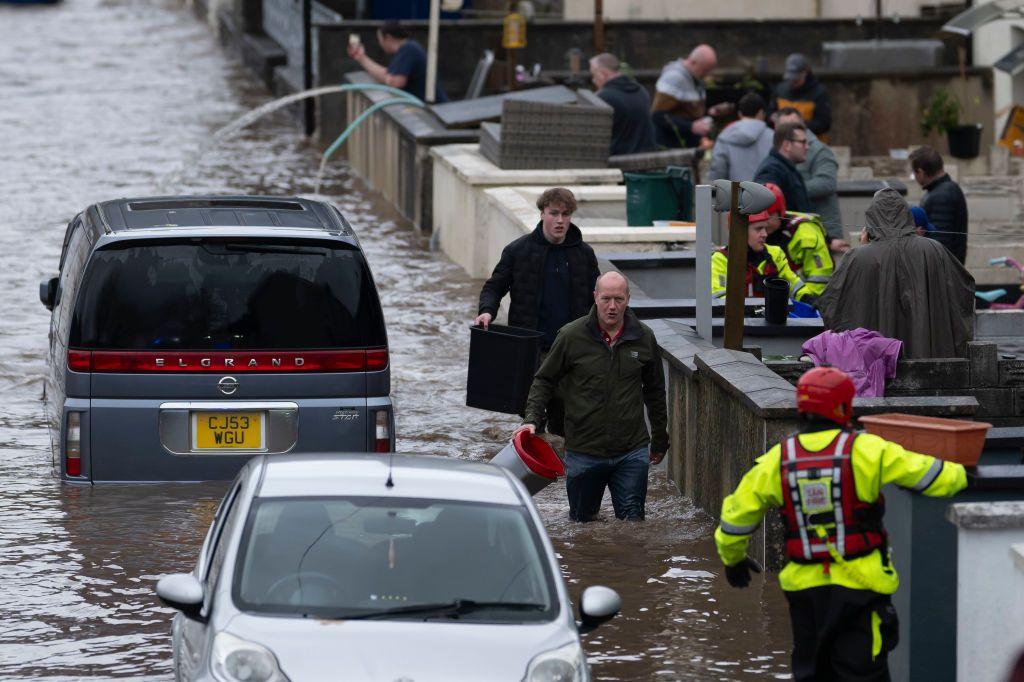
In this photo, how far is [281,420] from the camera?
1088cm

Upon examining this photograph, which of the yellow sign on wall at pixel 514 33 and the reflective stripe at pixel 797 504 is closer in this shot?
the reflective stripe at pixel 797 504

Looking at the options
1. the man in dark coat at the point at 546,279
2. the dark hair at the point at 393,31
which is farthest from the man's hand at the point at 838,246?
the dark hair at the point at 393,31

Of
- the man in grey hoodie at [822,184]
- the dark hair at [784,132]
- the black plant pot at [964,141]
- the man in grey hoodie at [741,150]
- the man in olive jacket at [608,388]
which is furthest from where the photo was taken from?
the black plant pot at [964,141]

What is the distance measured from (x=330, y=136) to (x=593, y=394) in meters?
→ 22.3

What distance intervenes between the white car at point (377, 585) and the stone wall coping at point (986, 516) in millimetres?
1383

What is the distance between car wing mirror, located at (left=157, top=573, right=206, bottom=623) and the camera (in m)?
6.88

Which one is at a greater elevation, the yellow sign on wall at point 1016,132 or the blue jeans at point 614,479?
the yellow sign on wall at point 1016,132

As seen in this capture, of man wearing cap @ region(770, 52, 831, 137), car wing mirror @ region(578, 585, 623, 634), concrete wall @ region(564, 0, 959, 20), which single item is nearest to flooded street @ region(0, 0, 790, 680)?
car wing mirror @ region(578, 585, 623, 634)

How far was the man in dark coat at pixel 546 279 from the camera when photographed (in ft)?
41.1

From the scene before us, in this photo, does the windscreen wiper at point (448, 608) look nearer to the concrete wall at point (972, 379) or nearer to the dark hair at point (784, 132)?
the concrete wall at point (972, 379)

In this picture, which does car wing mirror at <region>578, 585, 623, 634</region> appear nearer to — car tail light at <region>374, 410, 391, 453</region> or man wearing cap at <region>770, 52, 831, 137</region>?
car tail light at <region>374, 410, 391, 453</region>

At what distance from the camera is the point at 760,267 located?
42.8ft

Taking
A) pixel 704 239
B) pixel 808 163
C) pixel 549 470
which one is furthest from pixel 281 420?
pixel 808 163

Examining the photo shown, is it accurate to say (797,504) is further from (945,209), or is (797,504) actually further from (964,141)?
(964,141)
